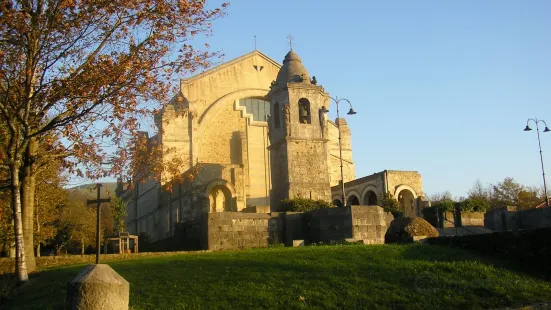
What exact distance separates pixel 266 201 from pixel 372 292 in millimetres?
31271

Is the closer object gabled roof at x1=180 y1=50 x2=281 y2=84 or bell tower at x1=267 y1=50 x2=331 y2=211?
bell tower at x1=267 y1=50 x2=331 y2=211

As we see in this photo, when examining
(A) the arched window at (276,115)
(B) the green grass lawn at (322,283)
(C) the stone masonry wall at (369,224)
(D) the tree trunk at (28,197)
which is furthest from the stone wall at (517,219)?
(D) the tree trunk at (28,197)

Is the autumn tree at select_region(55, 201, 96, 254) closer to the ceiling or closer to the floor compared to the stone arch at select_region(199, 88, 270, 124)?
closer to the floor

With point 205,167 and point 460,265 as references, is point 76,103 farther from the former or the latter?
point 205,167

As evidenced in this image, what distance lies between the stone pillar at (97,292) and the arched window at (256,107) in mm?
40505

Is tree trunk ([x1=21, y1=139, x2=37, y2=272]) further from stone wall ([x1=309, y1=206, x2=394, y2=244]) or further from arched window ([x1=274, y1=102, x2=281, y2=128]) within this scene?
arched window ([x1=274, y1=102, x2=281, y2=128])

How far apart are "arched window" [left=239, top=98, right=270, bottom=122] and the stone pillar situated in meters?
40.5

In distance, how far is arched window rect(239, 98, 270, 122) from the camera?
46.8m

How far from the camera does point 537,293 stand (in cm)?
1120

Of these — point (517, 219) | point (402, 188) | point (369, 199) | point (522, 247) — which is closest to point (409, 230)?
point (522, 247)

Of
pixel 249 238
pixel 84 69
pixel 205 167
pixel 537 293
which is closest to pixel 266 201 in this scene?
pixel 205 167

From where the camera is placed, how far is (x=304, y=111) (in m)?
28.6

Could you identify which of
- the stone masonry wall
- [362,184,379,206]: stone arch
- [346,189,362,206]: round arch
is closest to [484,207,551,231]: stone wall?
the stone masonry wall

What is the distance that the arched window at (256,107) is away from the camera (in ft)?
153
